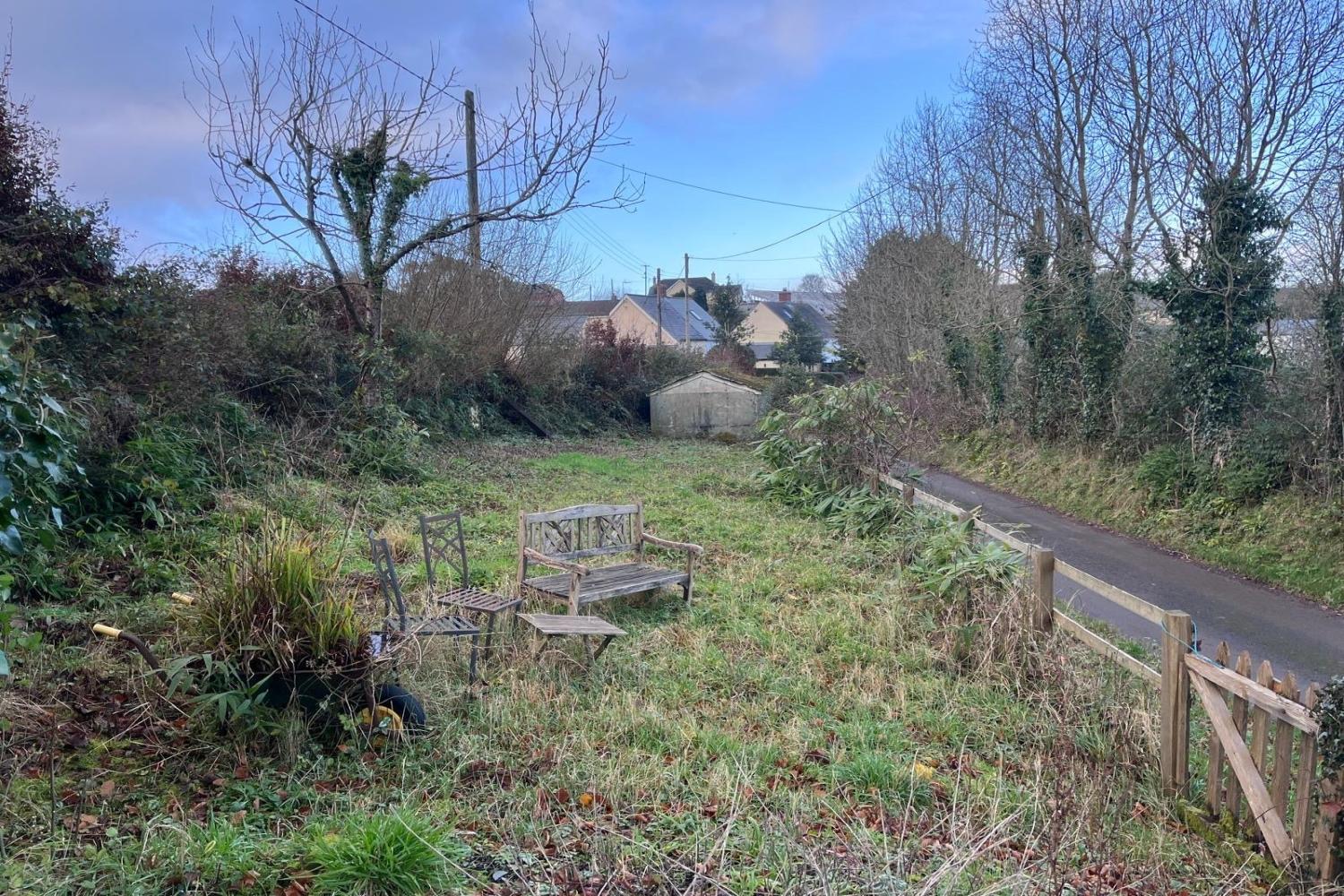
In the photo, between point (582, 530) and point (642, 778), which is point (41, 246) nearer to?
point (582, 530)

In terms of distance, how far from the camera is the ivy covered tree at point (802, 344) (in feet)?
127

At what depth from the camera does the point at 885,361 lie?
2605 cm

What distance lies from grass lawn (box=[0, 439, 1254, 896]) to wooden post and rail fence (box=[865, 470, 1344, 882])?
24cm

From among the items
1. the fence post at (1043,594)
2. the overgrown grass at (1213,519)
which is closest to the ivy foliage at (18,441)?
the fence post at (1043,594)

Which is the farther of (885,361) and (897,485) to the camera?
(885,361)

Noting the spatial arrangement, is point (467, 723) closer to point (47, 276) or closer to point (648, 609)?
point (648, 609)

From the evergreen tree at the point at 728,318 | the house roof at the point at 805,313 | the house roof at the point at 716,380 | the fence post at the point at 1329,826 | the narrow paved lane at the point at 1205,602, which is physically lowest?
the narrow paved lane at the point at 1205,602

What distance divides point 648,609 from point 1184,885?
14.4 feet

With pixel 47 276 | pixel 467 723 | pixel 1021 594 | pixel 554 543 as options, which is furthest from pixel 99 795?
pixel 47 276

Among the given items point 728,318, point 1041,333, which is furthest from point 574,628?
point 728,318

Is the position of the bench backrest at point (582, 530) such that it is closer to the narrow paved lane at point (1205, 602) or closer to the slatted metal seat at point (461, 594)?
the slatted metal seat at point (461, 594)

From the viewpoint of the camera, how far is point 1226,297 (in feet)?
36.5

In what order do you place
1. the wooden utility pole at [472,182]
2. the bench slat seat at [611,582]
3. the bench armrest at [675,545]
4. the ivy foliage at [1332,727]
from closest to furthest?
the ivy foliage at [1332,727] < the bench slat seat at [611,582] < the bench armrest at [675,545] < the wooden utility pole at [472,182]

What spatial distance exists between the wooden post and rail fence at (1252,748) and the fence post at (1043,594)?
801mm
